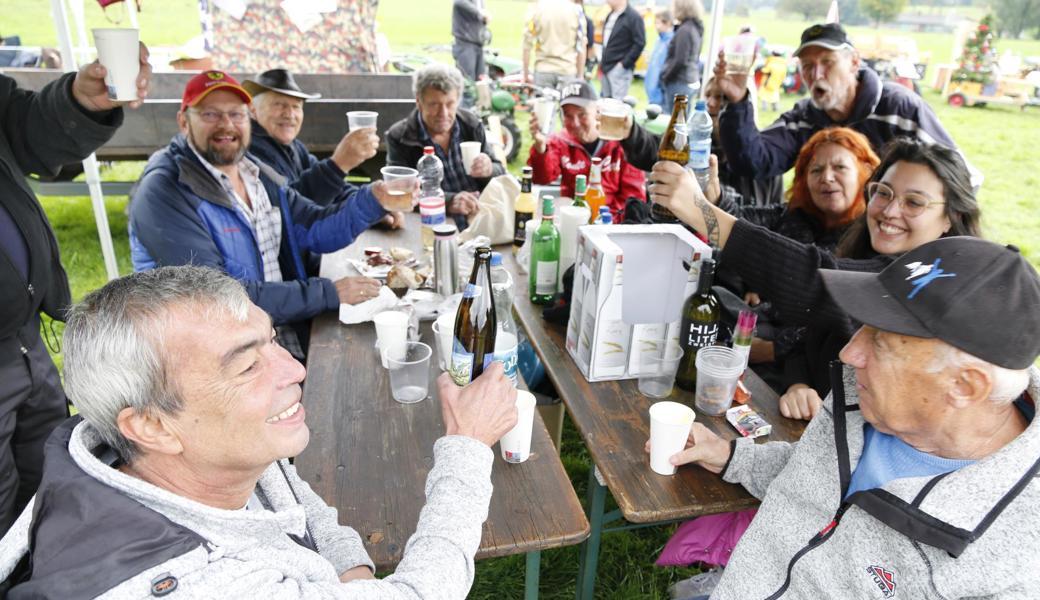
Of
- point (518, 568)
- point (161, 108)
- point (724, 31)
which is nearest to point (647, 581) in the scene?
point (518, 568)

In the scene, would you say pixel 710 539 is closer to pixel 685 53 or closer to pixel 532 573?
pixel 532 573

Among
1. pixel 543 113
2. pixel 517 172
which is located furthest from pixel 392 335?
pixel 517 172

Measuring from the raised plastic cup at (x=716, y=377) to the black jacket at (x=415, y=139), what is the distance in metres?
2.88

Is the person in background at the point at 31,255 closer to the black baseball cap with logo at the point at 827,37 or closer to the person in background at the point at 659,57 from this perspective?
the black baseball cap with logo at the point at 827,37

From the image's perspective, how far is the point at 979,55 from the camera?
14438 millimetres

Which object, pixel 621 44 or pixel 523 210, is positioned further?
pixel 621 44

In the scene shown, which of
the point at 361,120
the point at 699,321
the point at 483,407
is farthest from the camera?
the point at 361,120

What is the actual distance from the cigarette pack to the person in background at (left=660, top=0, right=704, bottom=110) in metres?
6.97

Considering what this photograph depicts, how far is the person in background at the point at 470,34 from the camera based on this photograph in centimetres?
949

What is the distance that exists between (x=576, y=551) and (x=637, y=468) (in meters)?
1.34

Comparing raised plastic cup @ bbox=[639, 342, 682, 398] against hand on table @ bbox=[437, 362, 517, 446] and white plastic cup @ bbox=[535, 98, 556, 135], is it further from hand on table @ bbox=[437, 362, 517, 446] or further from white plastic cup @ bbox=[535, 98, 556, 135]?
white plastic cup @ bbox=[535, 98, 556, 135]

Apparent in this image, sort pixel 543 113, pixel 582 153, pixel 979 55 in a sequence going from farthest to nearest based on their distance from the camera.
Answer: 1. pixel 979 55
2. pixel 543 113
3. pixel 582 153

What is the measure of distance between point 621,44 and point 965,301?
9357 millimetres

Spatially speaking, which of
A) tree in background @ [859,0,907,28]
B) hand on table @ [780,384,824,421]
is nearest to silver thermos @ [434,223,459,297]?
hand on table @ [780,384,824,421]
